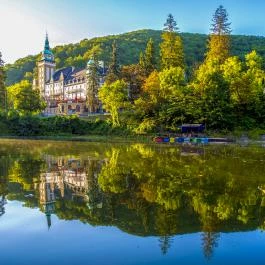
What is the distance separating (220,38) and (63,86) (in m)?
60.5

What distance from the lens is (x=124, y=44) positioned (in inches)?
6176

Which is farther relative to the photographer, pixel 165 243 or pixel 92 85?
pixel 92 85

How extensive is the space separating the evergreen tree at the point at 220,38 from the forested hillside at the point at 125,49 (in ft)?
174

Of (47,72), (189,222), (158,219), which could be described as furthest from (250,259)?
(47,72)

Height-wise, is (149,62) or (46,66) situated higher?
(46,66)

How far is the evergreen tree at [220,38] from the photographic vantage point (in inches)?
2837

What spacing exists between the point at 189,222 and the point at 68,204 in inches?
173

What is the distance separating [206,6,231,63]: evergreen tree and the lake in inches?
2282

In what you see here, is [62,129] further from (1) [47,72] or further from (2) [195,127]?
(1) [47,72]

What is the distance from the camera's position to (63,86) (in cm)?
11631

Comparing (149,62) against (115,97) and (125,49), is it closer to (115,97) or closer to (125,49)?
(115,97)

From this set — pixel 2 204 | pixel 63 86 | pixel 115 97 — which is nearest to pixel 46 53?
pixel 63 86

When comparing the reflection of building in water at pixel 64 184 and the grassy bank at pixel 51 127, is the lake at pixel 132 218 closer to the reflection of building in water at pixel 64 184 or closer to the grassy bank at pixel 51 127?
the reflection of building in water at pixel 64 184

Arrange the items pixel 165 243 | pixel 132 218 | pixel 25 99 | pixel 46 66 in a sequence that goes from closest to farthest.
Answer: pixel 165 243, pixel 132 218, pixel 25 99, pixel 46 66
